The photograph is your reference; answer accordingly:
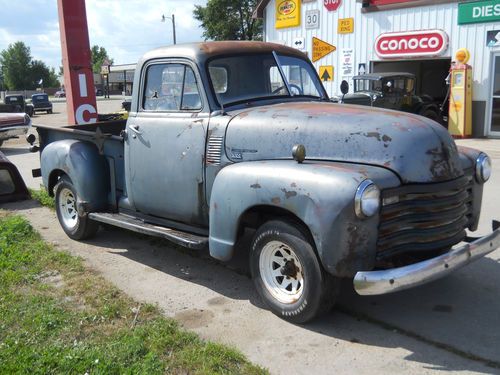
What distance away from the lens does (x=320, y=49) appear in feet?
57.2

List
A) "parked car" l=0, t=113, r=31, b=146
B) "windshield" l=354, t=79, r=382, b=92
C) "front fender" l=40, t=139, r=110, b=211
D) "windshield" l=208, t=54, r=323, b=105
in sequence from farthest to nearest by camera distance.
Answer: "parked car" l=0, t=113, r=31, b=146 < "windshield" l=354, t=79, r=382, b=92 < "front fender" l=40, t=139, r=110, b=211 < "windshield" l=208, t=54, r=323, b=105

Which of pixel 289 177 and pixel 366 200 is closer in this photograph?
pixel 366 200

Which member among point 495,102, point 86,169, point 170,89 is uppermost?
point 170,89

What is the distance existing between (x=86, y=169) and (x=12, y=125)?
11.4 metres

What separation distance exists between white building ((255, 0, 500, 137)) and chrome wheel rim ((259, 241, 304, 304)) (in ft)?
41.3

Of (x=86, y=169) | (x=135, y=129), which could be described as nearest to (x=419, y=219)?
(x=135, y=129)

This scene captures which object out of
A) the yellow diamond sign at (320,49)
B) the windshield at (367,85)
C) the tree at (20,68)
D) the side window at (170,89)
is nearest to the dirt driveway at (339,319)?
the side window at (170,89)

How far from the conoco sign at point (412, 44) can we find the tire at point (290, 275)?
514 inches

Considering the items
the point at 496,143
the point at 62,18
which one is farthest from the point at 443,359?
the point at 496,143

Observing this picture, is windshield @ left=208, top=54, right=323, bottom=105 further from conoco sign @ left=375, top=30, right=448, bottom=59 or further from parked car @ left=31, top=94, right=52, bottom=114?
parked car @ left=31, top=94, right=52, bottom=114

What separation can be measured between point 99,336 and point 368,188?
2.14 metres

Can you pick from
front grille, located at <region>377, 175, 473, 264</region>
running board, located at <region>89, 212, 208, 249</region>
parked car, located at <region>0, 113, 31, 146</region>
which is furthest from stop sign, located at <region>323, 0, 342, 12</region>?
front grille, located at <region>377, 175, 473, 264</region>

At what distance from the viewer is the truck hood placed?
144 inches

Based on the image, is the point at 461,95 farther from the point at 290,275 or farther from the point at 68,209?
the point at 290,275
